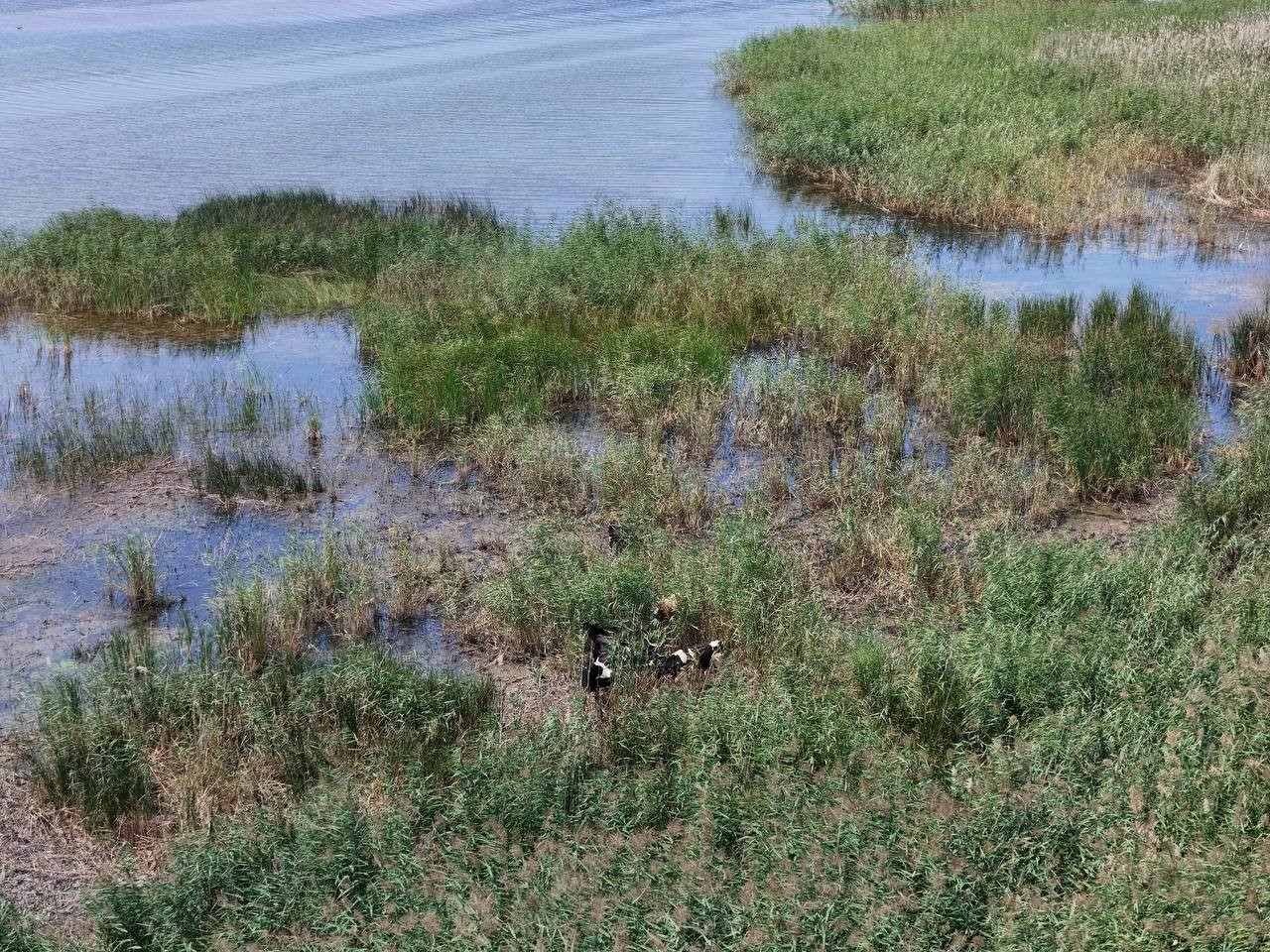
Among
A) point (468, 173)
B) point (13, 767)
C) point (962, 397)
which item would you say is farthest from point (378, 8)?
point (13, 767)

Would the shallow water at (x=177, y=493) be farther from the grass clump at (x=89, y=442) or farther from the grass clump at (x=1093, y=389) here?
the grass clump at (x=1093, y=389)

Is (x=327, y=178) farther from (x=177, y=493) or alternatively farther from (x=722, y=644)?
(x=722, y=644)

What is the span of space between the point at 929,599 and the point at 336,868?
17.2ft

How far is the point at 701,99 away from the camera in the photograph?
34312mm

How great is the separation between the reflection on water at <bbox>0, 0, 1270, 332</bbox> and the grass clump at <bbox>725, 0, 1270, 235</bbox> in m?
0.88

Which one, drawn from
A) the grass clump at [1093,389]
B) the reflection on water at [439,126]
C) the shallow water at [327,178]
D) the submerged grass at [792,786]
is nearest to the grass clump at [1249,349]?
the grass clump at [1093,389]

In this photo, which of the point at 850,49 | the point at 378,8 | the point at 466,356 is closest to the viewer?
the point at 466,356

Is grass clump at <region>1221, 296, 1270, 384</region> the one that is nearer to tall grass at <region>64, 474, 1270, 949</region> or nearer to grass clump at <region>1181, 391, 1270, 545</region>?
grass clump at <region>1181, 391, 1270, 545</region>

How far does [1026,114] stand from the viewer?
24688 millimetres

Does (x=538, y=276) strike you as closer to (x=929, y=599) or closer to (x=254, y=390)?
(x=254, y=390)

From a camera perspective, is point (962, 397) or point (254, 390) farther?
point (254, 390)

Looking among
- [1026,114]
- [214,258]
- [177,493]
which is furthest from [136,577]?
[1026,114]

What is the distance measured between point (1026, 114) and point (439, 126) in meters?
13.5

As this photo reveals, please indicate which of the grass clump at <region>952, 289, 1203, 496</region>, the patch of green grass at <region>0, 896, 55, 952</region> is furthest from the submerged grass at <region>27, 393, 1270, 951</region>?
the grass clump at <region>952, 289, 1203, 496</region>
